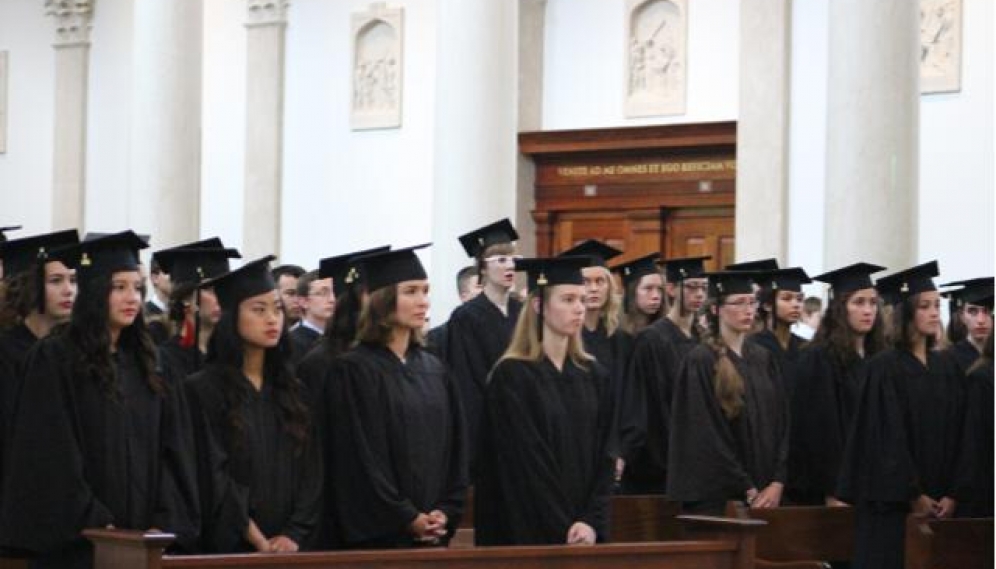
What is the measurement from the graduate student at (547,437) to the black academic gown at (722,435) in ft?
4.25

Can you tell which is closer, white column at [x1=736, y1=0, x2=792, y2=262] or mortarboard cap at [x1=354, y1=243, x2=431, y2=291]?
mortarboard cap at [x1=354, y1=243, x2=431, y2=291]

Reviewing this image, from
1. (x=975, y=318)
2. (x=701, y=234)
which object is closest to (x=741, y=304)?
(x=975, y=318)

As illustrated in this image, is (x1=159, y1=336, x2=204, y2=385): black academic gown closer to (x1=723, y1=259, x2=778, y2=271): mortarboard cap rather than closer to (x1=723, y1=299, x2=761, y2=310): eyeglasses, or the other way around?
(x1=723, y1=299, x2=761, y2=310): eyeglasses

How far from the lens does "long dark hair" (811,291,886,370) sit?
413 inches

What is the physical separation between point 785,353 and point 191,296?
380cm

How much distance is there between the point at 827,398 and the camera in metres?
10.5

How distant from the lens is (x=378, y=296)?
8086 millimetres

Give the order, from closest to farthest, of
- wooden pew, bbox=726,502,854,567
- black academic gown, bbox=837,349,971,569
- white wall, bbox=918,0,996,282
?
wooden pew, bbox=726,502,854,567, black academic gown, bbox=837,349,971,569, white wall, bbox=918,0,996,282

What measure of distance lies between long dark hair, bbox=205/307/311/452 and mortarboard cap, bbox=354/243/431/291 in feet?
1.70

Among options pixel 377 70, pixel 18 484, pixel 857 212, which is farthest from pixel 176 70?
pixel 18 484

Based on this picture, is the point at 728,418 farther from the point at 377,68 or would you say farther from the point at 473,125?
the point at 377,68

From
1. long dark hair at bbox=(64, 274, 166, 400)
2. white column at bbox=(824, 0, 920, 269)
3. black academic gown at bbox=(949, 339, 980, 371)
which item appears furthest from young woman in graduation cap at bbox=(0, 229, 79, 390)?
white column at bbox=(824, 0, 920, 269)

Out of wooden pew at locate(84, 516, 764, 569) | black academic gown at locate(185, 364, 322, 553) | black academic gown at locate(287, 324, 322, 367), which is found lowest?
wooden pew at locate(84, 516, 764, 569)

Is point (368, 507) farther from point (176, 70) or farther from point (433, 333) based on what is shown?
point (176, 70)
